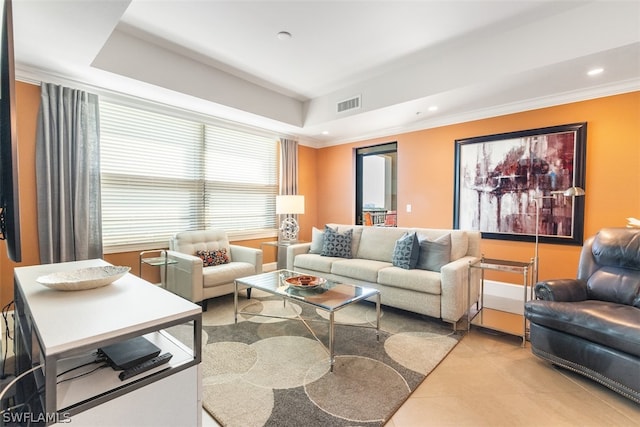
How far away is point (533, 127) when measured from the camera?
3533 millimetres

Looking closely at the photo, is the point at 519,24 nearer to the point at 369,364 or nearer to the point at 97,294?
the point at 369,364

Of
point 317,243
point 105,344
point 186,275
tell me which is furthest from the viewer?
point 317,243

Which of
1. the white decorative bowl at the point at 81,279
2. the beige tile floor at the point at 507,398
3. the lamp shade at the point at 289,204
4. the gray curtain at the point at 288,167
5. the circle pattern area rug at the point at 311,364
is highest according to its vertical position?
the gray curtain at the point at 288,167

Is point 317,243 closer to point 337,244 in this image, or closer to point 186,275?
point 337,244

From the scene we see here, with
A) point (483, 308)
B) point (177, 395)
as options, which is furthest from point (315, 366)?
point (483, 308)

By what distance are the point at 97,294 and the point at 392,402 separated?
65.3 inches

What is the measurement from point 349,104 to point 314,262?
2.20 m

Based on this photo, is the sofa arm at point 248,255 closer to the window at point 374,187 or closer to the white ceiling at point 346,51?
the white ceiling at point 346,51

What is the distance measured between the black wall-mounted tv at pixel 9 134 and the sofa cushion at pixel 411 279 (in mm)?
2771

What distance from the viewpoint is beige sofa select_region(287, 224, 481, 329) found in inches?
108

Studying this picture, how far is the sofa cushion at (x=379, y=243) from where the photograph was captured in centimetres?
366

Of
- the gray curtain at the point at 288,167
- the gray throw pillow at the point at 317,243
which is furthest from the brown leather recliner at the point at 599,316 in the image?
the gray curtain at the point at 288,167

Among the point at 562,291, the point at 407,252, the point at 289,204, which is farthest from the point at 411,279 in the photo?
the point at 289,204

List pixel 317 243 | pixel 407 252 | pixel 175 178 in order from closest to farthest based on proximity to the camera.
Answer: pixel 407 252
pixel 175 178
pixel 317 243
